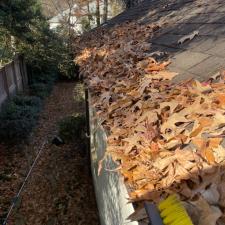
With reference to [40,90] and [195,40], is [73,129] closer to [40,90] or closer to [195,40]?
[40,90]

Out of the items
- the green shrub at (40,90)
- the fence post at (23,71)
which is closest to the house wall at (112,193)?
the green shrub at (40,90)

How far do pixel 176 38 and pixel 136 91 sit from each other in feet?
6.02

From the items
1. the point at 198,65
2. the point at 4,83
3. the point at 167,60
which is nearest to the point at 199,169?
the point at 198,65

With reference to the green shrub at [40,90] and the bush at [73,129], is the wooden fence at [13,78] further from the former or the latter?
the bush at [73,129]

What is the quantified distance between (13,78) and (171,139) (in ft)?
51.3

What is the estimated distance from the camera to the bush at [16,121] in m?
12.0

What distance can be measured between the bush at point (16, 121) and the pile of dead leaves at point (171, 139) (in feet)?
30.5

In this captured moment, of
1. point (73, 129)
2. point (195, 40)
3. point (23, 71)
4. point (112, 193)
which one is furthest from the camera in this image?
point (23, 71)

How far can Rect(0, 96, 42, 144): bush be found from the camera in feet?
39.3

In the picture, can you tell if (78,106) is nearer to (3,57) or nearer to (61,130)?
(3,57)

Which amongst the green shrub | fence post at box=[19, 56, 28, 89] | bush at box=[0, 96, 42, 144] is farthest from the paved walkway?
fence post at box=[19, 56, 28, 89]

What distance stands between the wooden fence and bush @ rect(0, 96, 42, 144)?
0.60m

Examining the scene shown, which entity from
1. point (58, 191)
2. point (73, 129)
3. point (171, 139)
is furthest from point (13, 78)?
point (171, 139)

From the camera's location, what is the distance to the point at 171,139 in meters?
1.99
